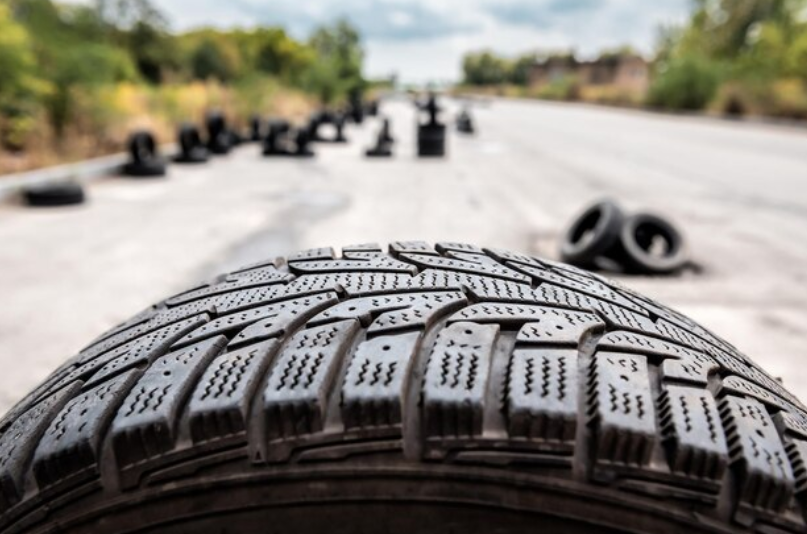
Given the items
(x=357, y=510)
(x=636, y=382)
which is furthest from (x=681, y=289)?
(x=357, y=510)

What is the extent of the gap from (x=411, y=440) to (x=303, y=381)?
0.69ft

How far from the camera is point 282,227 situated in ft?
21.4

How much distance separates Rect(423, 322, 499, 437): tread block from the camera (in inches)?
39.3

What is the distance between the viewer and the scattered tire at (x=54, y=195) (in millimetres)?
7410

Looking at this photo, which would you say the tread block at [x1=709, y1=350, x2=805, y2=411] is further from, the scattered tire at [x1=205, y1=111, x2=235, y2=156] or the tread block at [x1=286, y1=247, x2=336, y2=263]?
the scattered tire at [x1=205, y1=111, x2=235, y2=156]

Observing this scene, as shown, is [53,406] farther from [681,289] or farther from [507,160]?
[507,160]

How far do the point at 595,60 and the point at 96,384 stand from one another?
10847 cm

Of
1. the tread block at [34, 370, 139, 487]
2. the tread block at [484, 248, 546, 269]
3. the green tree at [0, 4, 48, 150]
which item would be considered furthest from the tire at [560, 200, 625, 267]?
the green tree at [0, 4, 48, 150]

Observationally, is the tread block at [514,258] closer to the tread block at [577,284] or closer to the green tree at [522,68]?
the tread block at [577,284]

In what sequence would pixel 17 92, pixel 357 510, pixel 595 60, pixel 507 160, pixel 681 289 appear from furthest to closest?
pixel 595 60, pixel 507 160, pixel 17 92, pixel 681 289, pixel 357 510

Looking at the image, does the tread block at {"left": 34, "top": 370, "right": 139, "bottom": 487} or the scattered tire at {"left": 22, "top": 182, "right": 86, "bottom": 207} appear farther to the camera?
the scattered tire at {"left": 22, "top": 182, "right": 86, "bottom": 207}

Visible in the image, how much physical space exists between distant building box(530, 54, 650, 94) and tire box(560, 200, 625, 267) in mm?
87910

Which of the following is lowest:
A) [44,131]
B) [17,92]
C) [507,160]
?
[507,160]

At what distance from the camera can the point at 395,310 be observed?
1.27 metres
